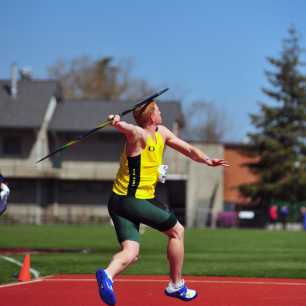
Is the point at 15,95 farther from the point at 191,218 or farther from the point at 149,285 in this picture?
the point at 149,285

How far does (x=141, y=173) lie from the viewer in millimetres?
8281

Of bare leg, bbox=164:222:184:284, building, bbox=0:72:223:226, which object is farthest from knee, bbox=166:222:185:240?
building, bbox=0:72:223:226

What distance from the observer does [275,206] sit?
174 ft

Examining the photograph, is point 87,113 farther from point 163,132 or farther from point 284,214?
point 163,132

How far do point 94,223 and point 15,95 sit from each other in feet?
37.9

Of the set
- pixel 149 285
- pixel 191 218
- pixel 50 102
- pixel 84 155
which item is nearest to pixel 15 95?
pixel 50 102

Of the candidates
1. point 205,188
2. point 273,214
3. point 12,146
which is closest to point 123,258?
point 273,214

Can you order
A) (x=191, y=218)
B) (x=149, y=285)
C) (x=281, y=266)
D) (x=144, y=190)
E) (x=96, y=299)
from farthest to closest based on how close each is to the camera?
1. (x=191, y=218)
2. (x=281, y=266)
3. (x=149, y=285)
4. (x=96, y=299)
5. (x=144, y=190)

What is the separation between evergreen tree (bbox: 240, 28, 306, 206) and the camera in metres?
59.2

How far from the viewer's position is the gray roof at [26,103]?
2203 inches

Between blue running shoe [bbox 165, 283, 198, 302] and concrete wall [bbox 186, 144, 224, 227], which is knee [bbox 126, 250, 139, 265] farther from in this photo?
concrete wall [bbox 186, 144, 224, 227]

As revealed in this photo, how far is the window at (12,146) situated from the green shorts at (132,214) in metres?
47.6

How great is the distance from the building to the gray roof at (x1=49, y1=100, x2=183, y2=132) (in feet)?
0.23

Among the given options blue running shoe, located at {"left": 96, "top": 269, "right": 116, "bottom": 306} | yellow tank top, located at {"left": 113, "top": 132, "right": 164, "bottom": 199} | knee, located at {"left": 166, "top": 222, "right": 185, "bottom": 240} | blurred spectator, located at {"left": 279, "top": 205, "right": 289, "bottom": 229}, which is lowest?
blurred spectator, located at {"left": 279, "top": 205, "right": 289, "bottom": 229}
